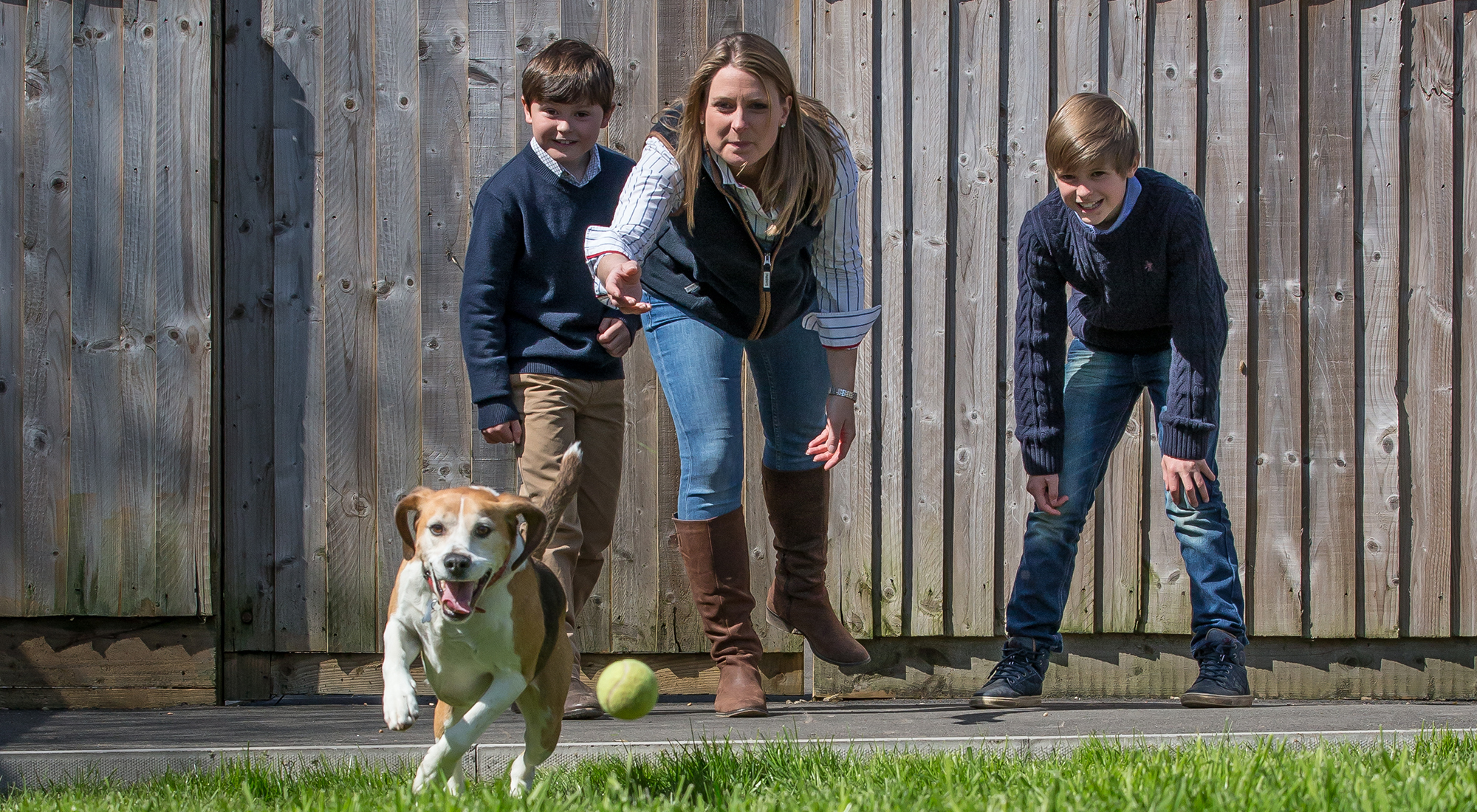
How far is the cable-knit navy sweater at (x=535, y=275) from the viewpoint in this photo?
12.5 ft

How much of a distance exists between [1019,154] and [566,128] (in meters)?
1.84

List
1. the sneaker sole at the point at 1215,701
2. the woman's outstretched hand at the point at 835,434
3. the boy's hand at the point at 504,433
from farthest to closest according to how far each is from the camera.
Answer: the sneaker sole at the point at 1215,701, the boy's hand at the point at 504,433, the woman's outstretched hand at the point at 835,434

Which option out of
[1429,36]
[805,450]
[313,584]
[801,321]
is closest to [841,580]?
[805,450]

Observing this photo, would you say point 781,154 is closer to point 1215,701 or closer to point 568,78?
point 568,78

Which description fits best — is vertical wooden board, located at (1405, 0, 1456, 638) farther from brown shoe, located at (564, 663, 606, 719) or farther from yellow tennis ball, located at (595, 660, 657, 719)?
yellow tennis ball, located at (595, 660, 657, 719)

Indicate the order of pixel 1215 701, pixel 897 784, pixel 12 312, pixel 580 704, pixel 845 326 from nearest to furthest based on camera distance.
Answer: pixel 897 784 < pixel 845 326 < pixel 580 704 < pixel 1215 701 < pixel 12 312

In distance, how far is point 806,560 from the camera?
3738 mm

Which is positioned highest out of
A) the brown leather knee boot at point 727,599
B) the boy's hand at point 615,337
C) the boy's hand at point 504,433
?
the boy's hand at point 615,337

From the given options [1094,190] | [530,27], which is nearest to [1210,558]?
[1094,190]

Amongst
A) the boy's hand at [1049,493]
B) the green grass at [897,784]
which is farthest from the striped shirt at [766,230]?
the green grass at [897,784]

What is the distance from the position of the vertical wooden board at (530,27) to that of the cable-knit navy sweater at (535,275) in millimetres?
809

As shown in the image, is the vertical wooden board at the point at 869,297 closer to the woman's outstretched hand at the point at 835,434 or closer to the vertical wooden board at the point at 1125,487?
the vertical wooden board at the point at 1125,487

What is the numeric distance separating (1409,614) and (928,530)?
1.89 meters

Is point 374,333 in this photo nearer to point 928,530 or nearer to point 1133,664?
point 928,530
